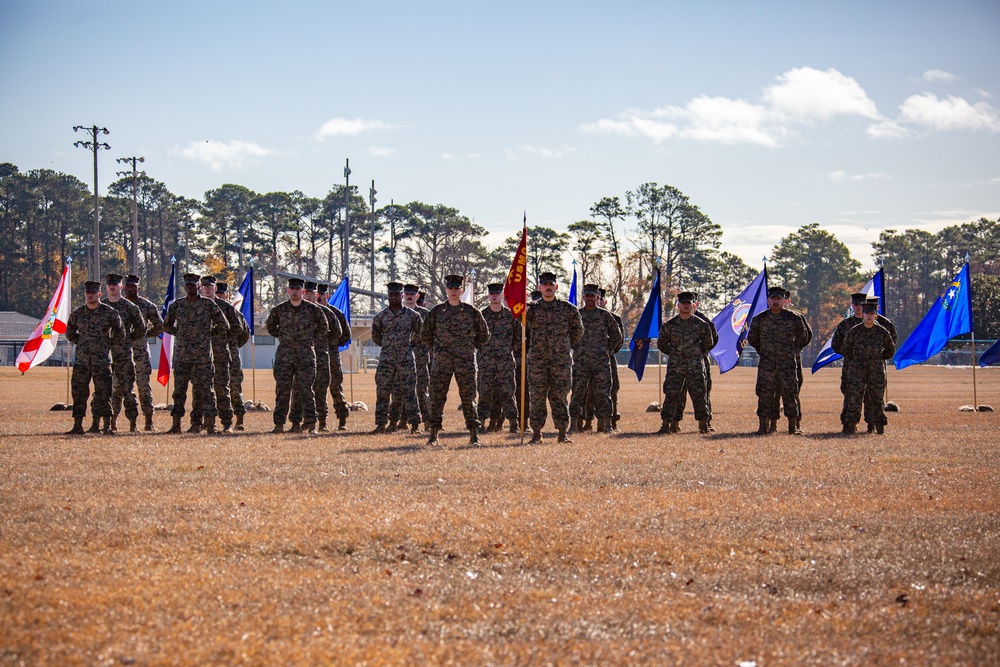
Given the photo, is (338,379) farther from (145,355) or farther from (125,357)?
(125,357)

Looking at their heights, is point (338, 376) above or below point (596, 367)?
below

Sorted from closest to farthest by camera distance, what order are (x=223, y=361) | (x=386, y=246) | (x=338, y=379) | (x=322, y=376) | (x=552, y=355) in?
(x=552, y=355) < (x=223, y=361) < (x=322, y=376) < (x=338, y=379) < (x=386, y=246)

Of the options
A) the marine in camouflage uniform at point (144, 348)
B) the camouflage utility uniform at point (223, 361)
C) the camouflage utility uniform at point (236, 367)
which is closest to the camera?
the camouflage utility uniform at point (223, 361)

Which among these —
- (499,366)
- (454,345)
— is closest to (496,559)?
(454,345)

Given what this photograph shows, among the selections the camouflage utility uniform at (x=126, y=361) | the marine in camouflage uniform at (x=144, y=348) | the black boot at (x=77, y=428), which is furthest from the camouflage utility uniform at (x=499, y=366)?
the black boot at (x=77, y=428)

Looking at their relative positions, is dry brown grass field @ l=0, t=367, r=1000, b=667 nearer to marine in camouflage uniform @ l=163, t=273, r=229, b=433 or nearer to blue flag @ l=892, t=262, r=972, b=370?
marine in camouflage uniform @ l=163, t=273, r=229, b=433

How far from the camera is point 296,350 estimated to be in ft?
54.4

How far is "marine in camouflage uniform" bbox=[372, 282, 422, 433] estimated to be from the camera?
17203 mm

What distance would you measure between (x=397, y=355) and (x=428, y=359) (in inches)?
36.8

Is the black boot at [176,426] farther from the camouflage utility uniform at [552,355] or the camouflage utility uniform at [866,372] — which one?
the camouflage utility uniform at [866,372]

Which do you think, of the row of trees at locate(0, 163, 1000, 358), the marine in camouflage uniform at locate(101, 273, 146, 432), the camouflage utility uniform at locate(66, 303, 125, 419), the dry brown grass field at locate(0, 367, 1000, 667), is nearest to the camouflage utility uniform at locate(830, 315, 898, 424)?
the dry brown grass field at locate(0, 367, 1000, 667)

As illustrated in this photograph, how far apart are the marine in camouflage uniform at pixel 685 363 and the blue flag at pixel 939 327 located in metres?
6.32

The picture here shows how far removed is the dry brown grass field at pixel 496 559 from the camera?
17.2 ft

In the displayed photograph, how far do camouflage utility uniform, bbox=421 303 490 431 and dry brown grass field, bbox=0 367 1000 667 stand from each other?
7.60 feet
